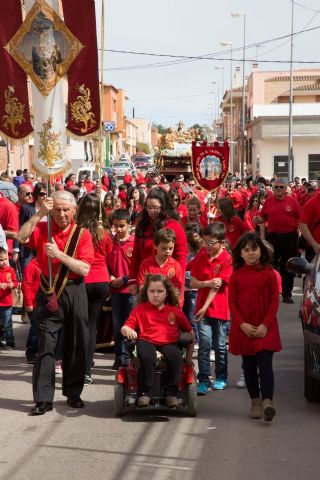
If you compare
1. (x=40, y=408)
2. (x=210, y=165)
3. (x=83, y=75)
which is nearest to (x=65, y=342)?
(x=40, y=408)

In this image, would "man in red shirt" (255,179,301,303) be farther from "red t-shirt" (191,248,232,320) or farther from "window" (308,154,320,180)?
"window" (308,154,320,180)

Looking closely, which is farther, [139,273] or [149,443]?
[139,273]

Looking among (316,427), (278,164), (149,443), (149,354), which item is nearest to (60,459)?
(149,443)

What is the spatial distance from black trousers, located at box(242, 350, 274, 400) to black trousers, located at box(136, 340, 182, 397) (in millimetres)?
580

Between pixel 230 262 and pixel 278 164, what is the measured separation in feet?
187

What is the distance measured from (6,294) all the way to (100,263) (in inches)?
81.3

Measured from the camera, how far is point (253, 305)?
819 cm

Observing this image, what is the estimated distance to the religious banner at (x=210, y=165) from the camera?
16594 millimetres

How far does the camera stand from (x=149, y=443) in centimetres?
734

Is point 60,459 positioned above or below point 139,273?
below

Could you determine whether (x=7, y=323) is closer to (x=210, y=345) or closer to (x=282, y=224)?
(x=210, y=345)

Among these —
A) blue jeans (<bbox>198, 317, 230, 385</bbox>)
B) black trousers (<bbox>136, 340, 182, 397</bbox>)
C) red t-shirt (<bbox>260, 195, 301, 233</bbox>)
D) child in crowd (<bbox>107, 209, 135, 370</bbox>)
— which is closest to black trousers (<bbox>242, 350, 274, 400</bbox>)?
black trousers (<bbox>136, 340, 182, 397</bbox>)

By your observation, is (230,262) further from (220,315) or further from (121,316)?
(121,316)

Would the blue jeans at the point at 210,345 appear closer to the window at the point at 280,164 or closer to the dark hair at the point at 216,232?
the dark hair at the point at 216,232
